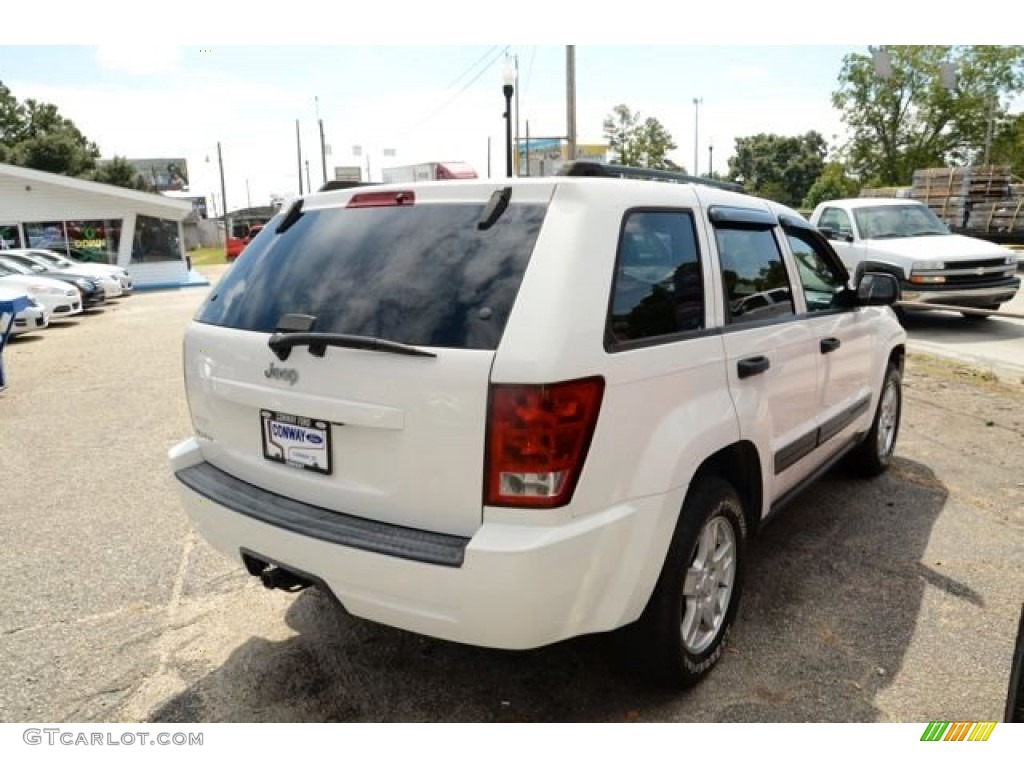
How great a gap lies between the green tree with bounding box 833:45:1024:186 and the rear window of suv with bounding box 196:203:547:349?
51.6 m

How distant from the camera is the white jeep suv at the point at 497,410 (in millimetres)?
2131

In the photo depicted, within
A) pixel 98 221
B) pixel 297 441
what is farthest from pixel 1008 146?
pixel 297 441

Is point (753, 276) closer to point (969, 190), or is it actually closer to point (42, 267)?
point (969, 190)

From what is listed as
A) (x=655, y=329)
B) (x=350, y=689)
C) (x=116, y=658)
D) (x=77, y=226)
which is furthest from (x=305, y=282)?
(x=77, y=226)

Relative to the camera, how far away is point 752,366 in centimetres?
293

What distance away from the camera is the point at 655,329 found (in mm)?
2520

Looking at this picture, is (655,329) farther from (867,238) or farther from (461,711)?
(867,238)

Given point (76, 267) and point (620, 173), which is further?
point (76, 267)

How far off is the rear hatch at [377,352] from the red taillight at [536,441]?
2.1 inches

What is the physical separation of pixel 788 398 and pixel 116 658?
3.06 metres

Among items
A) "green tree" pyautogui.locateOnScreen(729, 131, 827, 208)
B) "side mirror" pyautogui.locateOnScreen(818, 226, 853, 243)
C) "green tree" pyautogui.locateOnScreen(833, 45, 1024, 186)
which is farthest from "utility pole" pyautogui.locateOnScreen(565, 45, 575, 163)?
"green tree" pyautogui.locateOnScreen(729, 131, 827, 208)

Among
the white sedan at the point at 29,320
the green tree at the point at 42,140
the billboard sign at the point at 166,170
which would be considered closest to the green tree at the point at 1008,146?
the white sedan at the point at 29,320

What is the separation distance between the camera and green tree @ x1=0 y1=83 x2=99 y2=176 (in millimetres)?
53125
